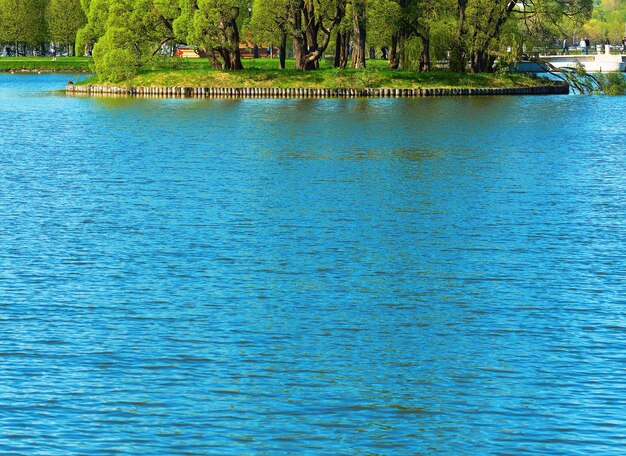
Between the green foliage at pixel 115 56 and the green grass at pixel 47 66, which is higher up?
the green foliage at pixel 115 56

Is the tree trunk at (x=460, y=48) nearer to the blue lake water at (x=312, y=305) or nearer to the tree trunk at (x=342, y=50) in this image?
the tree trunk at (x=342, y=50)

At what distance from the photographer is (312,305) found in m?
25.5

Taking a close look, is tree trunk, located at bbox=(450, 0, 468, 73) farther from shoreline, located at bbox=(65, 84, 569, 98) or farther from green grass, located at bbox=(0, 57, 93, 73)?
green grass, located at bbox=(0, 57, 93, 73)

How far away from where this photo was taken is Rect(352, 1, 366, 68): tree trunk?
106 metres

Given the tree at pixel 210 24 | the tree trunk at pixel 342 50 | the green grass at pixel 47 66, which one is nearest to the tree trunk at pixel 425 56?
the tree trunk at pixel 342 50

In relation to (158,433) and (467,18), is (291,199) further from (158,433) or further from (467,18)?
(467,18)

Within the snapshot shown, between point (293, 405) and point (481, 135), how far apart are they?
51830 mm

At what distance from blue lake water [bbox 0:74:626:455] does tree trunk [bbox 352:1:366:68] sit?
52.4 metres

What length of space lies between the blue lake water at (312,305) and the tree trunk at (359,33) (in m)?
52.4

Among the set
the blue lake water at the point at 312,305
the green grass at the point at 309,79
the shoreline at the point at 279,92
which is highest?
the green grass at the point at 309,79

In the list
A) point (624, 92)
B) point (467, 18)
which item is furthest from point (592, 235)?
point (624, 92)

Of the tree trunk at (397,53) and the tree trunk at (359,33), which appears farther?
the tree trunk at (397,53)

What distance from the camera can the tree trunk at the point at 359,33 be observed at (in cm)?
10562

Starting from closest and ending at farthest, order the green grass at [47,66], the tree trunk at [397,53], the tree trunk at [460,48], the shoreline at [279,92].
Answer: the shoreline at [279,92]
the tree trunk at [460,48]
the tree trunk at [397,53]
the green grass at [47,66]
